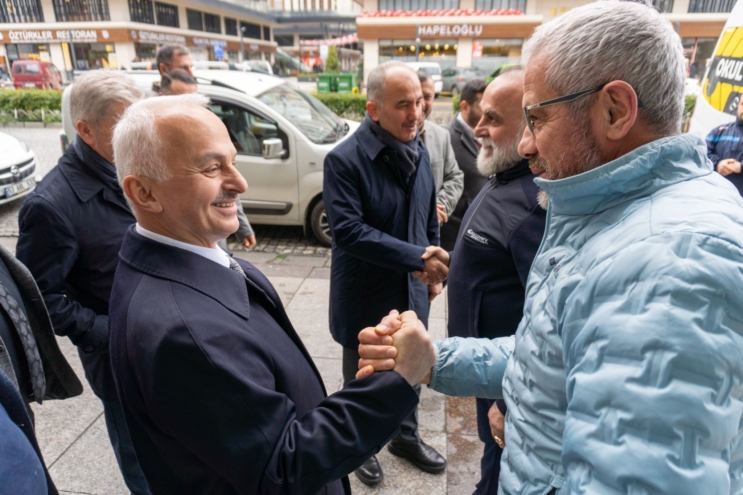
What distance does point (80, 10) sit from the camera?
4100 centimetres

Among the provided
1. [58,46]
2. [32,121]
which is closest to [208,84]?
[32,121]

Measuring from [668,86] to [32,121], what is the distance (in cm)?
1995

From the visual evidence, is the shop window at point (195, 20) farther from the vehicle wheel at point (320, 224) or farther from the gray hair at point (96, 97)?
Result: the gray hair at point (96, 97)

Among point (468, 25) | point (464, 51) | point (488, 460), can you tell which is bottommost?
point (488, 460)

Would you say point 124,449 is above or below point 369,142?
below

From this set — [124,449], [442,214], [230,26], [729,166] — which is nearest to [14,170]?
[124,449]

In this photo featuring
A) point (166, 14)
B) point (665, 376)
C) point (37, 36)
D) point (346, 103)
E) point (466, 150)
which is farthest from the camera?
point (166, 14)

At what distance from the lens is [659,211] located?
94cm

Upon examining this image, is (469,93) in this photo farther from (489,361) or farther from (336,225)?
(489,361)

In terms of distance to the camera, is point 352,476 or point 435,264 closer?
point 435,264

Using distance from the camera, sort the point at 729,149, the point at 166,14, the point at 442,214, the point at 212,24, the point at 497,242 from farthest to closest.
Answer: the point at 212,24 < the point at 166,14 < the point at 729,149 < the point at 442,214 < the point at 497,242

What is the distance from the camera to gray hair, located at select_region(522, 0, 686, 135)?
100 centimetres

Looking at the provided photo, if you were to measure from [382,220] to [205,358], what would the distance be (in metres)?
1.70

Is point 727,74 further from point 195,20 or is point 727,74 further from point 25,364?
point 195,20
